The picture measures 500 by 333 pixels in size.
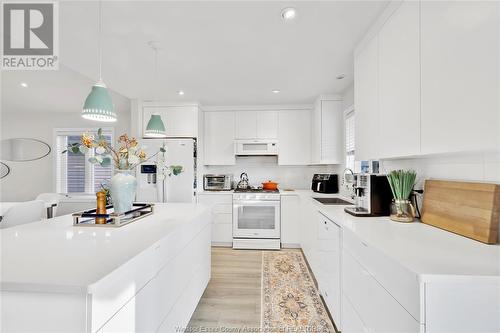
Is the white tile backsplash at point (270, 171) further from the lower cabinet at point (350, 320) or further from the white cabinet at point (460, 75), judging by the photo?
the white cabinet at point (460, 75)

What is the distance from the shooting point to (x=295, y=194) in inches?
138

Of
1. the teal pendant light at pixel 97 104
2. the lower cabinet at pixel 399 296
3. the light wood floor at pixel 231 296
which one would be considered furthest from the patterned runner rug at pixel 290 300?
the teal pendant light at pixel 97 104

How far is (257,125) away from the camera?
390 centimetres

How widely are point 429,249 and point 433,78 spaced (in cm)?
85

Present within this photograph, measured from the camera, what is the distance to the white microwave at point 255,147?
12.5 feet

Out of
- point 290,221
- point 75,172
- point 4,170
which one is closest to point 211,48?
point 290,221

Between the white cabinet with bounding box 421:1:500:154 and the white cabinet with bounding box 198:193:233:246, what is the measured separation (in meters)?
2.85

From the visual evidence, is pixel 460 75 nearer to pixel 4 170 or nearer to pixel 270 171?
pixel 270 171

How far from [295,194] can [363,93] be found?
196cm

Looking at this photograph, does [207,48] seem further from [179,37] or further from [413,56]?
[413,56]

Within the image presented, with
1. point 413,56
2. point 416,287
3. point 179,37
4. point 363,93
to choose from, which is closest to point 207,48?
point 179,37

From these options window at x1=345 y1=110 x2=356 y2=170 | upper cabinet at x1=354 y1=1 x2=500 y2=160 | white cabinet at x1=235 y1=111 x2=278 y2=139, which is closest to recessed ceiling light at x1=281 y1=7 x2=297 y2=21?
upper cabinet at x1=354 y1=1 x2=500 y2=160

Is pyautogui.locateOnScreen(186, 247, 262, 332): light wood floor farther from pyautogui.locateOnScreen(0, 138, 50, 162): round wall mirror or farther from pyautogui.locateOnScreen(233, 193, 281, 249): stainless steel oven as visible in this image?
pyautogui.locateOnScreen(0, 138, 50, 162): round wall mirror

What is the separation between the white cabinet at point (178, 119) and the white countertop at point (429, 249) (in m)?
2.91
